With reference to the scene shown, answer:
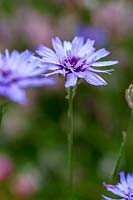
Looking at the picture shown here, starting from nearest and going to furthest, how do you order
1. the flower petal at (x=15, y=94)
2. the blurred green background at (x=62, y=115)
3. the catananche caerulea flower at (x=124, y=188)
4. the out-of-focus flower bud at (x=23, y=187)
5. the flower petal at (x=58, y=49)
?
the flower petal at (x=15, y=94) < the catananche caerulea flower at (x=124, y=188) < the flower petal at (x=58, y=49) < the out-of-focus flower bud at (x=23, y=187) < the blurred green background at (x=62, y=115)

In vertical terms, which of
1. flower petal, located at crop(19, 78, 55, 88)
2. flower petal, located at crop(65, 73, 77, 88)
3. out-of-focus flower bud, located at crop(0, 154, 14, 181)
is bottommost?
out-of-focus flower bud, located at crop(0, 154, 14, 181)

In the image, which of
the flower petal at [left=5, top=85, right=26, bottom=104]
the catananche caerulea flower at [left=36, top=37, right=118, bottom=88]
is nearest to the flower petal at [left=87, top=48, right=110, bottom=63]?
the catananche caerulea flower at [left=36, top=37, right=118, bottom=88]

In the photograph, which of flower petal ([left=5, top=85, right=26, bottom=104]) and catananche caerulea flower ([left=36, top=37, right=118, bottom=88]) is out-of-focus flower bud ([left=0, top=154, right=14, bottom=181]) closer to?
catananche caerulea flower ([left=36, top=37, right=118, bottom=88])

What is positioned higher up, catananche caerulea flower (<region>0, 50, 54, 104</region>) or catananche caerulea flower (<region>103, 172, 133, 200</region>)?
catananche caerulea flower (<region>0, 50, 54, 104</region>)

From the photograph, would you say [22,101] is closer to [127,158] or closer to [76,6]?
[127,158]

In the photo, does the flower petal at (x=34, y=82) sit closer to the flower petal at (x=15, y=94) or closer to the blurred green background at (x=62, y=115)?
the flower petal at (x=15, y=94)

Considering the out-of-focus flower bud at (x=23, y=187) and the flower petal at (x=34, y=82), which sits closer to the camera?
the flower petal at (x=34, y=82)

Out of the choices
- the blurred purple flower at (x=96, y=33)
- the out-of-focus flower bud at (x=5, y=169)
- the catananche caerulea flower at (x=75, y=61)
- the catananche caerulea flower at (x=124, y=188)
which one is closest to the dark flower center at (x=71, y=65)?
the catananche caerulea flower at (x=75, y=61)
